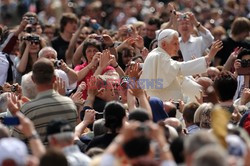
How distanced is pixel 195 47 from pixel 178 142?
24.9ft

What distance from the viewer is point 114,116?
10.3 meters

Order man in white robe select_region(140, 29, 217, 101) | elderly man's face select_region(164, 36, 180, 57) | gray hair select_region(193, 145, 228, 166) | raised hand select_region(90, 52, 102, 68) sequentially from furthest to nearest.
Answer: raised hand select_region(90, 52, 102, 68) → elderly man's face select_region(164, 36, 180, 57) → man in white robe select_region(140, 29, 217, 101) → gray hair select_region(193, 145, 228, 166)

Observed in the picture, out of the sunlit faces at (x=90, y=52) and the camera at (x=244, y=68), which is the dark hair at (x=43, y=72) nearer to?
the sunlit faces at (x=90, y=52)

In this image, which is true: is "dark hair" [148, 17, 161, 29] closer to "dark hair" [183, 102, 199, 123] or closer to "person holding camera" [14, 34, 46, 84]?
"person holding camera" [14, 34, 46, 84]

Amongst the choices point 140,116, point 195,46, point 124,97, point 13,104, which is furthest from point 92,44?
point 140,116

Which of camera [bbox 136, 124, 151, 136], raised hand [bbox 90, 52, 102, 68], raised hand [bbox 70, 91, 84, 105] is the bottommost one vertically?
raised hand [bbox 70, 91, 84, 105]

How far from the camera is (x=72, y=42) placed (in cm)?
1688

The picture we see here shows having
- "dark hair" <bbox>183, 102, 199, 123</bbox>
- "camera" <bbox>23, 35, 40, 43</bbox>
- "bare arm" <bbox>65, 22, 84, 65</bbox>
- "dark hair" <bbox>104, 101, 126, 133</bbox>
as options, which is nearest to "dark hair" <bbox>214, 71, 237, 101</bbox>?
"dark hair" <bbox>183, 102, 199, 123</bbox>

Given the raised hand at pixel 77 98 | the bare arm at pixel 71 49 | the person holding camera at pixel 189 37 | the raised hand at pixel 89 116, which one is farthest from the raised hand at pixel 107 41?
the raised hand at pixel 89 116

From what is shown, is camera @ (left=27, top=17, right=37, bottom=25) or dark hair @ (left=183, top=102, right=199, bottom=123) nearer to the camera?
dark hair @ (left=183, top=102, right=199, bottom=123)

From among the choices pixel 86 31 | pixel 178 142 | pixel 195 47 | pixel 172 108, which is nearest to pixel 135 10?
pixel 86 31

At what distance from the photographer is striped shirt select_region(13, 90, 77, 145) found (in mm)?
10695

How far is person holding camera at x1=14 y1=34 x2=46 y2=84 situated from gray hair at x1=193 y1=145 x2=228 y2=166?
7415 millimetres

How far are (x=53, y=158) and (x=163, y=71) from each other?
5427 millimetres
